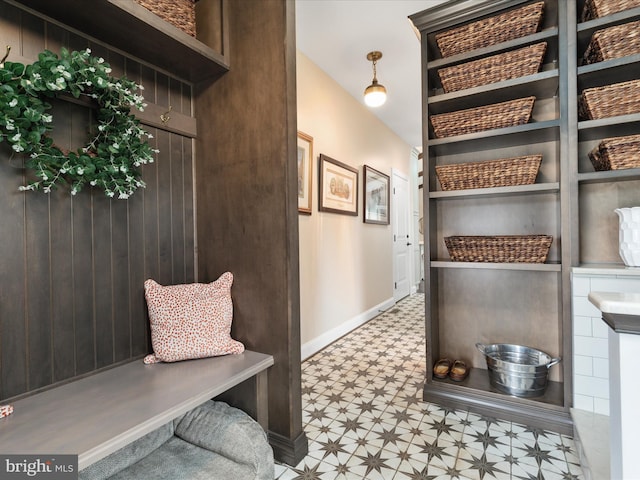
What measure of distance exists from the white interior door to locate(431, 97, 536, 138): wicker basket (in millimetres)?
2879

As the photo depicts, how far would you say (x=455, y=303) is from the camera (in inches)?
93.0

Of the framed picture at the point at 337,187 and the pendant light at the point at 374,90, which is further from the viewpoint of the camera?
the framed picture at the point at 337,187

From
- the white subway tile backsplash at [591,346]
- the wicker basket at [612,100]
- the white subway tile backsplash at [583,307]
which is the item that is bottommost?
the white subway tile backsplash at [591,346]

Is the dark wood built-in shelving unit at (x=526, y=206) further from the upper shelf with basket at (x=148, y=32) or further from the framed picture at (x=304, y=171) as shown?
the upper shelf with basket at (x=148, y=32)

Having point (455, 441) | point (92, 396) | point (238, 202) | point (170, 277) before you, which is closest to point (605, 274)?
point (455, 441)

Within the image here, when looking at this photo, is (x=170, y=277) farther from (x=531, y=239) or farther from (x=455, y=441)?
(x=531, y=239)

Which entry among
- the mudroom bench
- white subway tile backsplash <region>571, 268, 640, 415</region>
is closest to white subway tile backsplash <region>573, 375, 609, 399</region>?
white subway tile backsplash <region>571, 268, 640, 415</region>

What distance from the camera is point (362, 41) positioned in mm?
2756

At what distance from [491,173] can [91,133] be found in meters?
2.02

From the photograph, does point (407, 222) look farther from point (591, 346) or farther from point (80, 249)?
point (80, 249)

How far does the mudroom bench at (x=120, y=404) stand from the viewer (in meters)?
0.96

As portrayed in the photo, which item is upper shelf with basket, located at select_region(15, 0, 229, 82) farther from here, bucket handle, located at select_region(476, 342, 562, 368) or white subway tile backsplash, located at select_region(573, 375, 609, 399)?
white subway tile backsplash, located at select_region(573, 375, 609, 399)

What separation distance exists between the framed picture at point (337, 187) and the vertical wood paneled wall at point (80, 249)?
158 cm

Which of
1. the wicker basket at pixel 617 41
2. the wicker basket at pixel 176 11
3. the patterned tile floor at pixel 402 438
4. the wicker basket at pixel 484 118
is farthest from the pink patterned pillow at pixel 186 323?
the wicker basket at pixel 617 41
